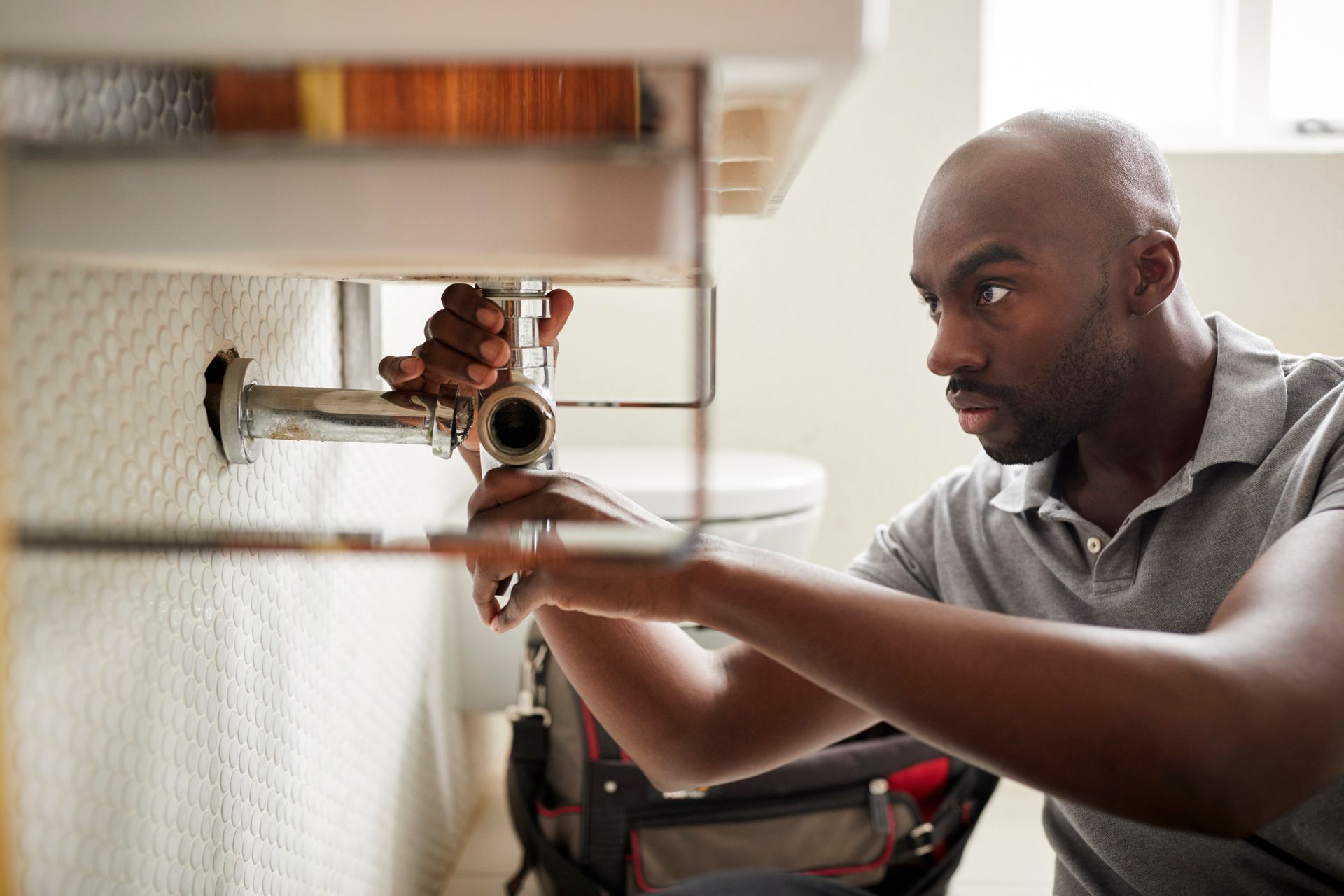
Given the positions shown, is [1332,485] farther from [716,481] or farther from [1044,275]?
[716,481]

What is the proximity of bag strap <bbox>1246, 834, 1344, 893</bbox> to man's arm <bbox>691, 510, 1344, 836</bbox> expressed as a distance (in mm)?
242

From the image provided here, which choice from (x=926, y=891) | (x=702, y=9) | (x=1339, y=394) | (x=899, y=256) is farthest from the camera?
(x=899, y=256)

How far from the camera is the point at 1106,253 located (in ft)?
2.47

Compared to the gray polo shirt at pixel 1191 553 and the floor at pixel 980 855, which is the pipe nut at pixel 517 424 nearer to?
the gray polo shirt at pixel 1191 553

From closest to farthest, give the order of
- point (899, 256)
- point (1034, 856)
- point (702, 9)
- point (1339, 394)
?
1. point (702, 9)
2. point (1339, 394)
3. point (1034, 856)
4. point (899, 256)

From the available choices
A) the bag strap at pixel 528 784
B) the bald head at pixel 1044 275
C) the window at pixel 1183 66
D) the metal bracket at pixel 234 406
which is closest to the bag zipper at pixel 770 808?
the bag strap at pixel 528 784

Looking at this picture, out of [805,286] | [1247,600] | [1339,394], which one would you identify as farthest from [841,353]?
[1247,600]

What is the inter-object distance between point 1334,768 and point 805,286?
1.23 m

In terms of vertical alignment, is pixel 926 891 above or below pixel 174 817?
below

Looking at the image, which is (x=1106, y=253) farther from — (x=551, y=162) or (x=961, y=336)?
(x=551, y=162)

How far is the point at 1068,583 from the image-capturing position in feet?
2.51

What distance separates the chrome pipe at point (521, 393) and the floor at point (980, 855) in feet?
3.15

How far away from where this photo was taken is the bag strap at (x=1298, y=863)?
650mm

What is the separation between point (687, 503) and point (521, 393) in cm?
72
